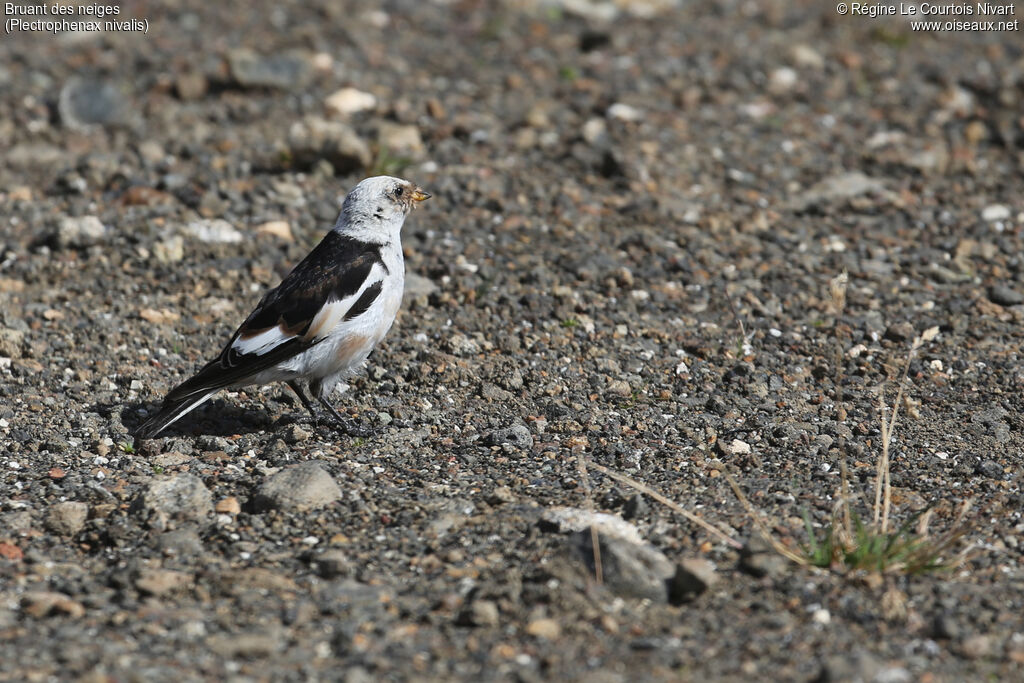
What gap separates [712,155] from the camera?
289 inches

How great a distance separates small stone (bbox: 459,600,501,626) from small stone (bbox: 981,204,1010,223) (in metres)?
4.58

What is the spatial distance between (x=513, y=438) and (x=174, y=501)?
4.41ft

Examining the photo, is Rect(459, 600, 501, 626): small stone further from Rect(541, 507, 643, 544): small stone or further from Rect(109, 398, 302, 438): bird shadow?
Rect(109, 398, 302, 438): bird shadow

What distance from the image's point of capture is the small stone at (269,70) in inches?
308

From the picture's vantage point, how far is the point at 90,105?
7.51 meters

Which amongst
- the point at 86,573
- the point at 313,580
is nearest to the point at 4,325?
the point at 86,573

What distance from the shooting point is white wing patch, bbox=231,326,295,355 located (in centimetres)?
461

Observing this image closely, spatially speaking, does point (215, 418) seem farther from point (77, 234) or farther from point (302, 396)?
point (77, 234)

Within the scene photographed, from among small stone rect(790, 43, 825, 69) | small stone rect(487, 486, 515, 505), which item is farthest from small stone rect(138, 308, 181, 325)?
small stone rect(790, 43, 825, 69)

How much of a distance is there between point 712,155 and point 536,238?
64.6 inches

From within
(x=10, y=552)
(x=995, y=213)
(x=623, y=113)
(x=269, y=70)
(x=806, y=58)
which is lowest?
(x=10, y=552)

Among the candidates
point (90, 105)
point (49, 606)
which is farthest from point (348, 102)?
point (49, 606)

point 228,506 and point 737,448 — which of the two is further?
point 737,448

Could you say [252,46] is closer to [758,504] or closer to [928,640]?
[758,504]
